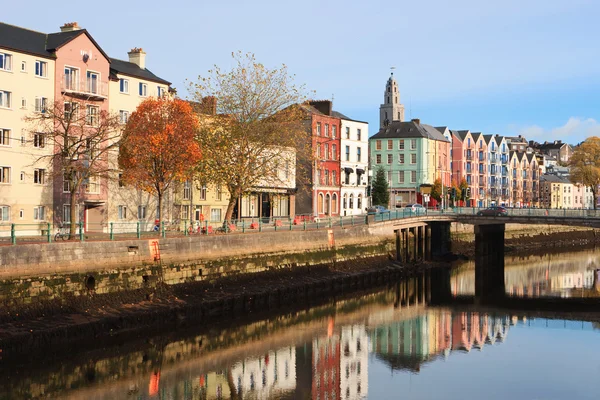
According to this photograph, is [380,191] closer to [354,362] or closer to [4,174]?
[4,174]

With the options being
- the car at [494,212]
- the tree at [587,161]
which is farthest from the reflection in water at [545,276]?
the tree at [587,161]

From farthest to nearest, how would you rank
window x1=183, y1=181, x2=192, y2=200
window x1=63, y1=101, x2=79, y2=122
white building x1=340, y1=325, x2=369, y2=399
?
window x1=183, y1=181, x2=192, y2=200 < window x1=63, y1=101, x2=79, y2=122 < white building x1=340, y1=325, x2=369, y2=399

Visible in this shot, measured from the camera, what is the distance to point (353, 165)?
93188mm

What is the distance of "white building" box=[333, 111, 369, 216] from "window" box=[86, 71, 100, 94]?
39481 millimetres

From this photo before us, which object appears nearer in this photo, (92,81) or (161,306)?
(161,306)

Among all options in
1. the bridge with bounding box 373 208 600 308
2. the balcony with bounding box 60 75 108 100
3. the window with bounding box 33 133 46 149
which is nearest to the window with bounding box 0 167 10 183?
the window with bounding box 33 133 46 149

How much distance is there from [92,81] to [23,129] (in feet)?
22.3

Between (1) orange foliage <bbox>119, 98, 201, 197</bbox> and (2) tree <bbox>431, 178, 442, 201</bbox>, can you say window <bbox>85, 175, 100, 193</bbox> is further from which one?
(2) tree <bbox>431, 178, 442, 201</bbox>

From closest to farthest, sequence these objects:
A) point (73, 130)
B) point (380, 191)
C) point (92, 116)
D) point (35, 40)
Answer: point (73, 130), point (35, 40), point (92, 116), point (380, 191)

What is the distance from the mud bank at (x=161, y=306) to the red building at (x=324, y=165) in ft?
79.4

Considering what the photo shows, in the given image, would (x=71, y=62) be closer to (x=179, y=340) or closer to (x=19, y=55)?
(x=19, y=55)

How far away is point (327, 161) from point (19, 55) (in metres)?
43.2

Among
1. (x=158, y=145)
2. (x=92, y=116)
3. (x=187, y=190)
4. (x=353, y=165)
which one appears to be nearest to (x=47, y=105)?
(x=92, y=116)

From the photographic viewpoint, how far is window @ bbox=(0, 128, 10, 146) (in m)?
50.2
